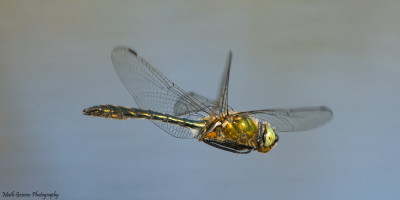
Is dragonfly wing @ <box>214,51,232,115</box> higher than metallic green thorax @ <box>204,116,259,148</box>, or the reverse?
dragonfly wing @ <box>214,51,232,115</box>

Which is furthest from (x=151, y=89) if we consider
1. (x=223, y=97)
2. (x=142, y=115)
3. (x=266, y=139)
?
(x=266, y=139)

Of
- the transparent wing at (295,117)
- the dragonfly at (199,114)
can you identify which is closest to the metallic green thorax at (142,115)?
the dragonfly at (199,114)

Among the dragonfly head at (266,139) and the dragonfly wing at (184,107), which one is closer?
the dragonfly head at (266,139)

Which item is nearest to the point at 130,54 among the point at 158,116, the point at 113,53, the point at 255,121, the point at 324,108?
the point at 113,53

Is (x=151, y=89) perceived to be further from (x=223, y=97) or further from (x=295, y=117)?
(x=295, y=117)

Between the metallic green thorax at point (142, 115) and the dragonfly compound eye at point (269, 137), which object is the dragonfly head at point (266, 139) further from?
the metallic green thorax at point (142, 115)

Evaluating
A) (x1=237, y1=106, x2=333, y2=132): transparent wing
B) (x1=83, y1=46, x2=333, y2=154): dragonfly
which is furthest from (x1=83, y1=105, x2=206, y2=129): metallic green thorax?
(x1=237, y1=106, x2=333, y2=132): transparent wing

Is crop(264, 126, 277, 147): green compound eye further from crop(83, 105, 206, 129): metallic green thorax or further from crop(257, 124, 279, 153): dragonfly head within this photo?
crop(83, 105, 206, 129): metallic green thorax
